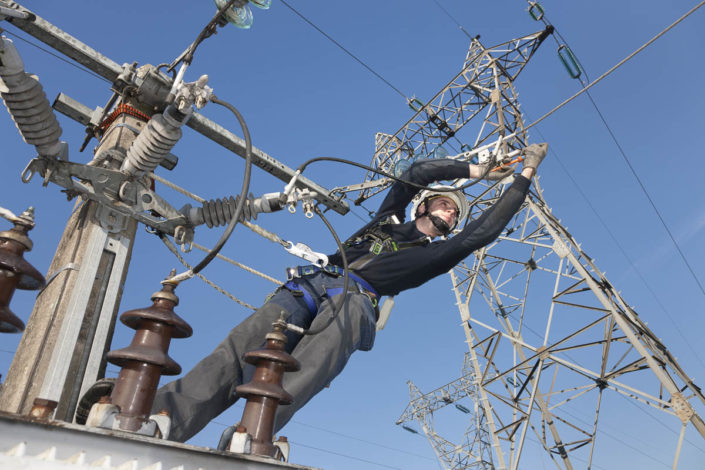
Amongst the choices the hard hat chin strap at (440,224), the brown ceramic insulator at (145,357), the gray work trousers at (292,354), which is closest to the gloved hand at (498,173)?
the hard hat chin strap at (440,224)

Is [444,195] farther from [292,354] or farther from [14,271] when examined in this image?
[14,271]

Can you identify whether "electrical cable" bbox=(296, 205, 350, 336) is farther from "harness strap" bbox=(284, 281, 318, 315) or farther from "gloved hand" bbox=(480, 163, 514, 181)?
"gloved hand" bbox=(480, 163, 514, 181)

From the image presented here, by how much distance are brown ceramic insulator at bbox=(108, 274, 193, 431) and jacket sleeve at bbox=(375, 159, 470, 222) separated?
2.46m

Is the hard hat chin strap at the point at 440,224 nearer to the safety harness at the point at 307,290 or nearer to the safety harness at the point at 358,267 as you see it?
the safety harness at the point at 358,267

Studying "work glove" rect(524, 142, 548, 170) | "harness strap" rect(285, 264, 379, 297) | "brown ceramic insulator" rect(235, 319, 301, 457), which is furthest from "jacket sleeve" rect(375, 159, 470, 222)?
"brown ceramic insulator" rect(235, 319, 301, 457)

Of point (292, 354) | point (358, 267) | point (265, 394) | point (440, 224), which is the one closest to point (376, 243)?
point (358, 267)

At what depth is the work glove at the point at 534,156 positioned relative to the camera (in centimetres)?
381

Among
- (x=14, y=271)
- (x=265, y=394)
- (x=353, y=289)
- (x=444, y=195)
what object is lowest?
(x=265, y=394)

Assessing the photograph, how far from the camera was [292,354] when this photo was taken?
283cm

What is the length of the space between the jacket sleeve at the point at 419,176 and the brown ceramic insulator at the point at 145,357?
2460 mm

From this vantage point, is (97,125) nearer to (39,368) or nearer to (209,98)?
(209,98)

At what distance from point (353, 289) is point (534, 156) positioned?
177 centimetres

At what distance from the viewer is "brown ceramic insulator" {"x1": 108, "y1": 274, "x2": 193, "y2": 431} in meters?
1.73

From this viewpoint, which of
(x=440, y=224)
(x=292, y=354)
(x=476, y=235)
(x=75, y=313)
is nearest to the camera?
(x=75, y=313)
